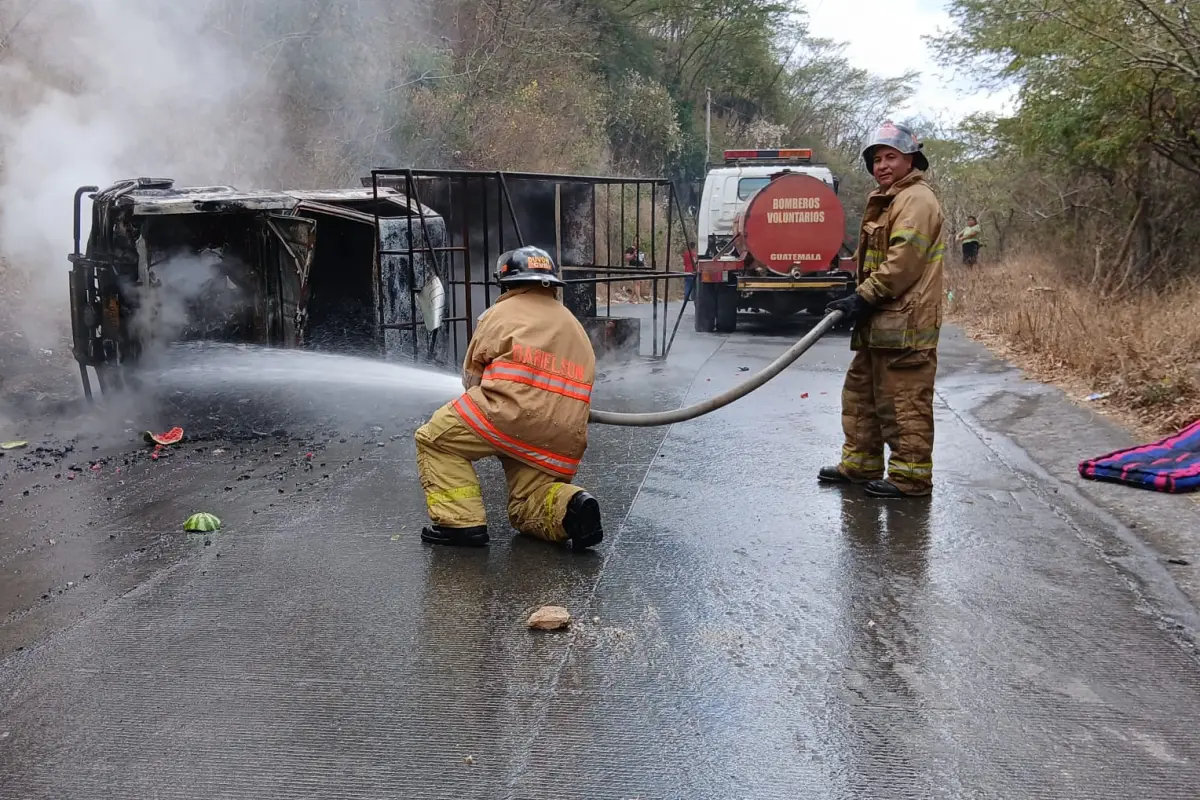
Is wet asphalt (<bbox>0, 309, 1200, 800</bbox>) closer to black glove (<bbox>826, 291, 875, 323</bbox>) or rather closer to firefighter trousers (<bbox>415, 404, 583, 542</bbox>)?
firefighter trousers (<bbox>415, 404, 583, 542</bbox>)

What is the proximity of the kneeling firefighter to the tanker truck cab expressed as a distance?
8537mm

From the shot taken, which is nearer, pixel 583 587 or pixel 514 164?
pixel 583 587

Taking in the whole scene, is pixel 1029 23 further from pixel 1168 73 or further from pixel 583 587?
pixel 583 587

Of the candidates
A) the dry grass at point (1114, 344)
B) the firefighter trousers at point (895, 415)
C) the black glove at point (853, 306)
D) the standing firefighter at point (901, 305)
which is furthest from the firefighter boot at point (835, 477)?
the dry grass at point (1114, 344)

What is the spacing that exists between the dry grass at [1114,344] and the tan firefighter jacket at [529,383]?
13.9 ft

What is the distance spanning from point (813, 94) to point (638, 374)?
128 ft

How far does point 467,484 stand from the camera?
454 cm

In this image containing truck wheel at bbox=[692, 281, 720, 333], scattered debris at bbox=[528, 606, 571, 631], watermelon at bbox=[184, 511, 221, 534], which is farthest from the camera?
truck wheel at bbox=[692, 281, 720, 333]

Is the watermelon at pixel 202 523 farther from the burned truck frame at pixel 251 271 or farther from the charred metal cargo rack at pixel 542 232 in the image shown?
the charred metal cargo rack at pixel 542 232

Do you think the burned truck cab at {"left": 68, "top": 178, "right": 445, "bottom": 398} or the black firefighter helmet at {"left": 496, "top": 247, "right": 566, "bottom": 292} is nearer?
the black firefighter helmet at {"left": 496, "top": 247, "right": 566, "bottom": 292}

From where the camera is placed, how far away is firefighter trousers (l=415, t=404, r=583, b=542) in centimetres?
440

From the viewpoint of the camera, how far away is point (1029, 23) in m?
11.3

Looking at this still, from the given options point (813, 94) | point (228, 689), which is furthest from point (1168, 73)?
point (813, 94)

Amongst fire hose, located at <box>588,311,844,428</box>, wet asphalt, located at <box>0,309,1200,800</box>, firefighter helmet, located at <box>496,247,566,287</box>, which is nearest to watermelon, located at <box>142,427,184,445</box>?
wet asphalt, located at <box>0,309,1200,800</box>
